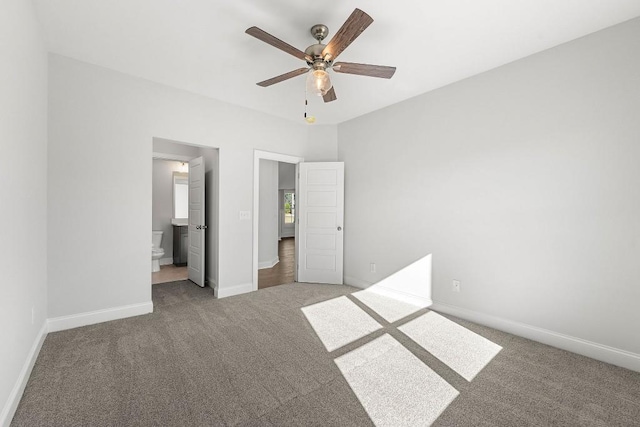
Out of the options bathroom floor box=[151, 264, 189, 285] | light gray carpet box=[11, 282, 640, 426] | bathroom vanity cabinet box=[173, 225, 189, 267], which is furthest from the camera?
bathroom vanity cabinet box=[173, 225, 189, 267]

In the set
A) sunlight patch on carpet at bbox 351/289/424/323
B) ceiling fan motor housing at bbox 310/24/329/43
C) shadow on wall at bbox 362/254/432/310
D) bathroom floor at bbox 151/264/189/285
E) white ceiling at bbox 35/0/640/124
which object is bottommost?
sunlight patch on carpet at bbox 351/289/424/323

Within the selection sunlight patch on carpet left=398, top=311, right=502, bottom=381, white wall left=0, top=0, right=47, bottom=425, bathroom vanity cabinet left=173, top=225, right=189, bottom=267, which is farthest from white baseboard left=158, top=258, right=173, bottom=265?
sunlight patch on carpet left=398, top=311, right=502, bottom=381

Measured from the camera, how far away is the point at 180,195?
6.07 metres

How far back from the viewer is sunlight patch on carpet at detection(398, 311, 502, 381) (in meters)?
2.22

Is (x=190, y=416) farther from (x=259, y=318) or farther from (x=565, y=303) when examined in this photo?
(x=565, y=303)

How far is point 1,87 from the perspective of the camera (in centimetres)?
151

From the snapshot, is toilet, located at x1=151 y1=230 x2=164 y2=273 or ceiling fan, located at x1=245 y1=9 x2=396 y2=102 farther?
toilet, located at x1=151 y1=230 x2=164 y2=273

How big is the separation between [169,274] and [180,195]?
1.86 metres

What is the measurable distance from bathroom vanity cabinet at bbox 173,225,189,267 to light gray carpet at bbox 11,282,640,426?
9.41 ft

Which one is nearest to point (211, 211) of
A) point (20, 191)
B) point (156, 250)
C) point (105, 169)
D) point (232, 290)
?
point (232, 290)

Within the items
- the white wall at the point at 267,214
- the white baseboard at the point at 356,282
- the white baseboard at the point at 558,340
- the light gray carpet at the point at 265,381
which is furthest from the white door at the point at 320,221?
the white baseboard at the point at 558,340

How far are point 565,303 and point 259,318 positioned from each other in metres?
3.03

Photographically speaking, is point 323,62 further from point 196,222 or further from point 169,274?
point 169,274

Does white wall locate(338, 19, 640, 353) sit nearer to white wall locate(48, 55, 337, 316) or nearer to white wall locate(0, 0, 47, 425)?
white wall locate(48, 55, 337, 316)
